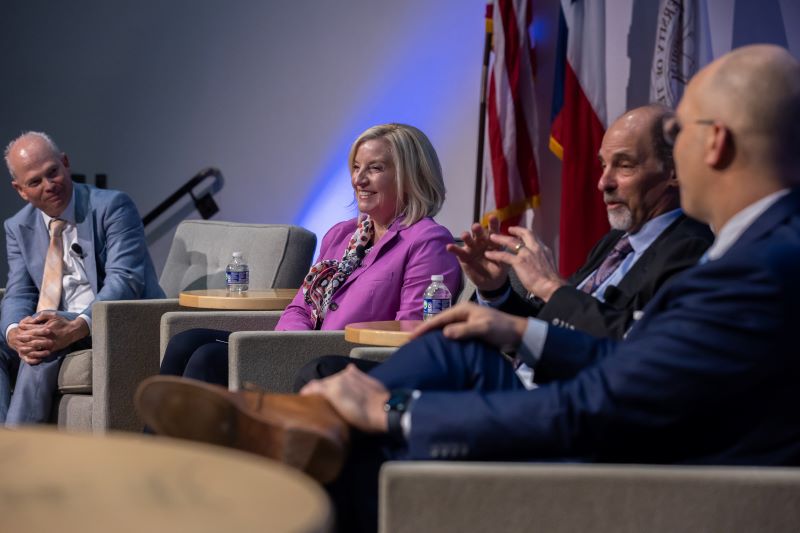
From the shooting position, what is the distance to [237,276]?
3986 millimetres

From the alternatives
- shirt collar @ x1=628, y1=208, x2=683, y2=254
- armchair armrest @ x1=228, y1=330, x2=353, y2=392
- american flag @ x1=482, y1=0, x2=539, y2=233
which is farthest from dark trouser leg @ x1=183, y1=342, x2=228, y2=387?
american flag @ x1=482, y1=0, x2=539, y2=233

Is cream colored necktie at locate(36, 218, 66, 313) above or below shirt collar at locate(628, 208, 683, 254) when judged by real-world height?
below

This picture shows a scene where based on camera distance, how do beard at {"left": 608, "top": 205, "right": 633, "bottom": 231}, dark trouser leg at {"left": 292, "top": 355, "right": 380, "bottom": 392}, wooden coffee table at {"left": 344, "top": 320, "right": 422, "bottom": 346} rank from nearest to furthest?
dark trouser leg at {"left": 292, "top": 355, "right": 380, "bottom": 392}, beard at {"left": 608, "top": 205, "right": 633, "bottom": 231}, wooden coffee table at {"left": 344, "top": 320, "right": 422, "bottom": 346}

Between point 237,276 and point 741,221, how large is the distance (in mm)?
2686

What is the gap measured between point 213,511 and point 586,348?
0.97 metres

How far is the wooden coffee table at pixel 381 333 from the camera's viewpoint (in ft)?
9.04

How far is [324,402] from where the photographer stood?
4.98ft

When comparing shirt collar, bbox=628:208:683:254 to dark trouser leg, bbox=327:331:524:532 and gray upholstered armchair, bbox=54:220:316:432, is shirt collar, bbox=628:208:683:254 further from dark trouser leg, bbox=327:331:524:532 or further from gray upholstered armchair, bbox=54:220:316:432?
gray upholstered armchair, bbox=54:220:316:432

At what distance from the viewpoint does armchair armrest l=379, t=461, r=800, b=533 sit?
4.25ft

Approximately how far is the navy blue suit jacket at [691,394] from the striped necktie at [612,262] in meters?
1.09

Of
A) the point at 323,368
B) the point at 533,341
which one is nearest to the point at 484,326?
the point at 533,341

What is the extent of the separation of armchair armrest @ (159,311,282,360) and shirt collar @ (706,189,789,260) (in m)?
2.32

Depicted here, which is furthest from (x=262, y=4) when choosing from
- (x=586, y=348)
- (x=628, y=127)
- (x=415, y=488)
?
(x=415, y=488)

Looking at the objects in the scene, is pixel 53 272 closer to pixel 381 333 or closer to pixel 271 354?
pixel 271 354
